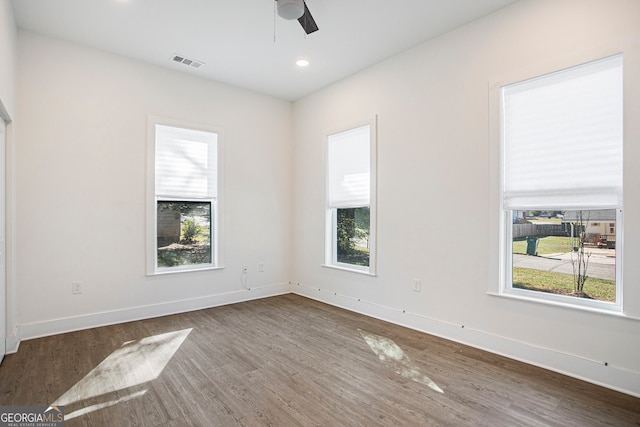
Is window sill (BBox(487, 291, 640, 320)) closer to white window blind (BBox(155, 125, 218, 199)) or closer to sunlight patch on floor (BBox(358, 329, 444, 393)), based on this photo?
sunlight patch on floor (BBox(358, 329, 444, 393))

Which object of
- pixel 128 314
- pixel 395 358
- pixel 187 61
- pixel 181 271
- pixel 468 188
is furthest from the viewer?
pixel 181 271

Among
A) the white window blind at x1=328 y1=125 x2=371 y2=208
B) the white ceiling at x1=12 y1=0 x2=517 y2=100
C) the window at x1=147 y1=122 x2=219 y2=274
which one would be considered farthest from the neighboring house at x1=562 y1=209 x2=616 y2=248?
the window at x1=147 y1=122 x2=219 y2=274

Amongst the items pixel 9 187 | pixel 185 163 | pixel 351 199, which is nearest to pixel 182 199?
pixel 185 163

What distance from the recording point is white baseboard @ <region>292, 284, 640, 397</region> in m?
2.42

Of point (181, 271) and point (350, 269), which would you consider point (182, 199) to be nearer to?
point (181, 271)

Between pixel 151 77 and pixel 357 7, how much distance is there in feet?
8.74

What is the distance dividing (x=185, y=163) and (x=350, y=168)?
2.19m

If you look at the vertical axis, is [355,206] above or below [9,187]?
below

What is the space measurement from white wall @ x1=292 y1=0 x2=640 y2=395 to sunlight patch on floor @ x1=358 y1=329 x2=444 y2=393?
0.55m

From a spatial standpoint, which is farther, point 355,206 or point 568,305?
point 355,206

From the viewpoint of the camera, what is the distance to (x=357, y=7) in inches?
121

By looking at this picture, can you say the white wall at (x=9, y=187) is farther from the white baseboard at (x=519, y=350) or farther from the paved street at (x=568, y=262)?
the paved street at (x=568, y=262)

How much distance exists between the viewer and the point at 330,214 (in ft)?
16.3

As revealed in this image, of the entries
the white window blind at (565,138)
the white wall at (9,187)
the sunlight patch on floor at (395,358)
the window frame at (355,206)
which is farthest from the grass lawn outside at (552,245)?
the white wall at (9,187)
